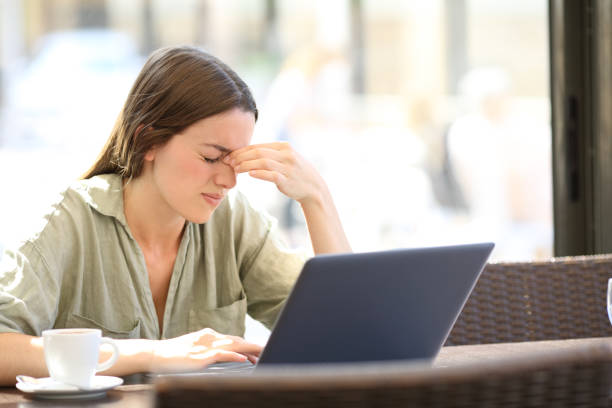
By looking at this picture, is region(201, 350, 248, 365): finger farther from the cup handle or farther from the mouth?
the mouth

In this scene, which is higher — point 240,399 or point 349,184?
point 240,399

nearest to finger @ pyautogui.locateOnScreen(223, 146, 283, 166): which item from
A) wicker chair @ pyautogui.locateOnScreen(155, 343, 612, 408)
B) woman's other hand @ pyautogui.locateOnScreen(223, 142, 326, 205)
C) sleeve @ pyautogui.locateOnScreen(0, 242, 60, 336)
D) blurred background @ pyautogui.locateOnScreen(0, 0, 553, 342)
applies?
woman's other hand @ pyautogui.locateOnScreen(223, 142, 326, 205)

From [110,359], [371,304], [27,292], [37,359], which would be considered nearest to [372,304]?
[371,304]

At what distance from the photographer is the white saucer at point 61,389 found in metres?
1.16

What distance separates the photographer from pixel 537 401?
73cm

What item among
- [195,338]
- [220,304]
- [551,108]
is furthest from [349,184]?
[195,338]

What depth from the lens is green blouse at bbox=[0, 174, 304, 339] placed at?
1485mm

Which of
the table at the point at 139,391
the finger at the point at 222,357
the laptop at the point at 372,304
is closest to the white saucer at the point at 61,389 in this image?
the table at the point at 139,391

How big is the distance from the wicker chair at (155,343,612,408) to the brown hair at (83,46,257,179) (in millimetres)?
957

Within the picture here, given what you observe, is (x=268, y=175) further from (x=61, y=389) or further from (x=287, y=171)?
(x=61, y=389)

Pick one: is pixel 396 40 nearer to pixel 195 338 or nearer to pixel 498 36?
pixel 498 36

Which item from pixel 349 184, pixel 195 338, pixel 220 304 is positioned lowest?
pixel 349 184

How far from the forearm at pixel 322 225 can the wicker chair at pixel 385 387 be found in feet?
3.39

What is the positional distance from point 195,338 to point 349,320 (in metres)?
0.31
